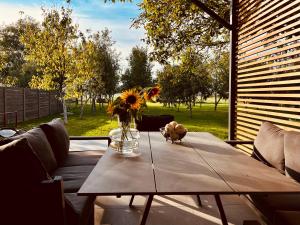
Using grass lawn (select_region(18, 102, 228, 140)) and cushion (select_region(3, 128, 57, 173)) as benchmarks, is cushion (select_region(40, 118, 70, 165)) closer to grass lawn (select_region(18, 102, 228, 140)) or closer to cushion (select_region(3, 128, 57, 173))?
cushion (select_region(3, 128, 57, 173))

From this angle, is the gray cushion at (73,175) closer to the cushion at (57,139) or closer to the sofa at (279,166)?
the cushion at (57,139)

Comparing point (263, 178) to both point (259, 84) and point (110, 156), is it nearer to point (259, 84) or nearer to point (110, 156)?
point (110, 156)

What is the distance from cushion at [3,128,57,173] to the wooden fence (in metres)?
6.24

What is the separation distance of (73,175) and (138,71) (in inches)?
760

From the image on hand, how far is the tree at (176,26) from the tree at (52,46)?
581cm

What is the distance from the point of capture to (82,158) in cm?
347

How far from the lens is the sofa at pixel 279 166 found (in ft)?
6.63

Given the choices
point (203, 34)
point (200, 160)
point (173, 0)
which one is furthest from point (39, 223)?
point (203, 34)

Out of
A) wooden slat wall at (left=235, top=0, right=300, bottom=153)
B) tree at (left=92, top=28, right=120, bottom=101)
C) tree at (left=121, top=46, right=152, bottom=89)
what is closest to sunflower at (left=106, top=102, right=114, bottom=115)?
wooden slat wall at (left=235, top=0, right=300, bottom=153)

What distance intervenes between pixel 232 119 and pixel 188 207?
2.61m

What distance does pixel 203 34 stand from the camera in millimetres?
7547

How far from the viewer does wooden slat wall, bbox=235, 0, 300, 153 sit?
11.5 feet

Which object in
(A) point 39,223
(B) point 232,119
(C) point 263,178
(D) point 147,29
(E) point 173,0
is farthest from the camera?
(D) point 147,29

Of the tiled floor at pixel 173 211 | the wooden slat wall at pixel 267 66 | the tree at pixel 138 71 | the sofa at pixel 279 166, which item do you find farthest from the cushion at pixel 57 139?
the tree at pixel 138 71
